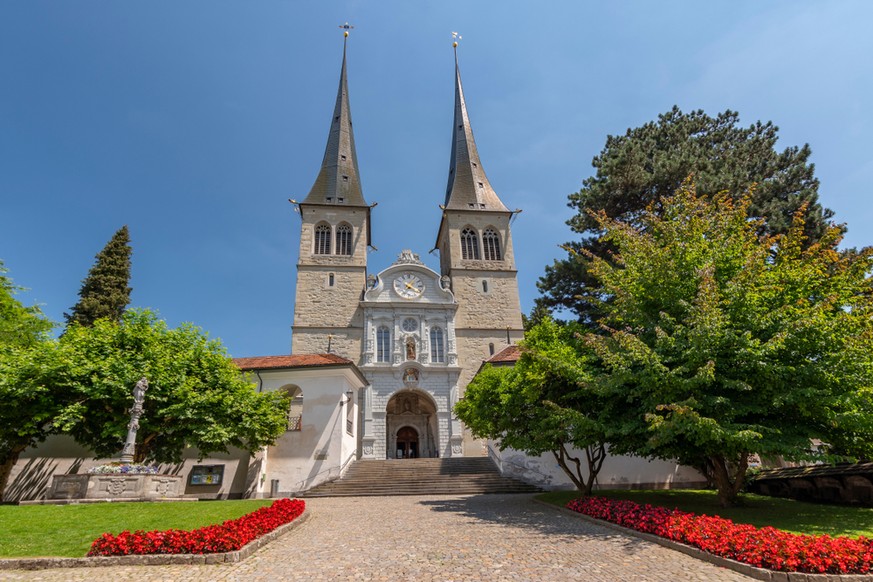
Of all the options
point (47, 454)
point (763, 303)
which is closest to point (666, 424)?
point (763, 303)

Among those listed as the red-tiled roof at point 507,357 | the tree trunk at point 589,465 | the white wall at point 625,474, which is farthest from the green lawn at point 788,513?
the red-tiled roof at point 507,357

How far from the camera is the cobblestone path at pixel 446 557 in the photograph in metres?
6.36

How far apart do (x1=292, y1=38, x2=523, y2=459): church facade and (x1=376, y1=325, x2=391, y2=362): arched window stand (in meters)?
0.07

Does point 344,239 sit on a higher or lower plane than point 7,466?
higher

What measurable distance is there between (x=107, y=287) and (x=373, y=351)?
1774cm

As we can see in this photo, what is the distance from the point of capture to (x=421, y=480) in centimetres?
2112

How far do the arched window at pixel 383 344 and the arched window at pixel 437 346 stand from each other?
10.4 feet

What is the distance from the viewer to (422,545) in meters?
8.27

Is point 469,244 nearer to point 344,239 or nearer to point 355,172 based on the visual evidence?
point 344,239

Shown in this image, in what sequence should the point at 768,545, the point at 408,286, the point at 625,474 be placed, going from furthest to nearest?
the point at 408,286
the point at 625,474
the point at 768,545

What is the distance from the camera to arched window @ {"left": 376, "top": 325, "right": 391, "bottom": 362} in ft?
110

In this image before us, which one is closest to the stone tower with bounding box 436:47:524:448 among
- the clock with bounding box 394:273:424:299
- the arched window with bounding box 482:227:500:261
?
the arched window with bounding box 482:227:500:261

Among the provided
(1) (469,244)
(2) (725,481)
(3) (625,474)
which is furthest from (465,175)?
(2) (725,481)

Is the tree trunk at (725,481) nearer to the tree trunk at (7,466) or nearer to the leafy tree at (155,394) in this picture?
the leafy tree at (155,394)
